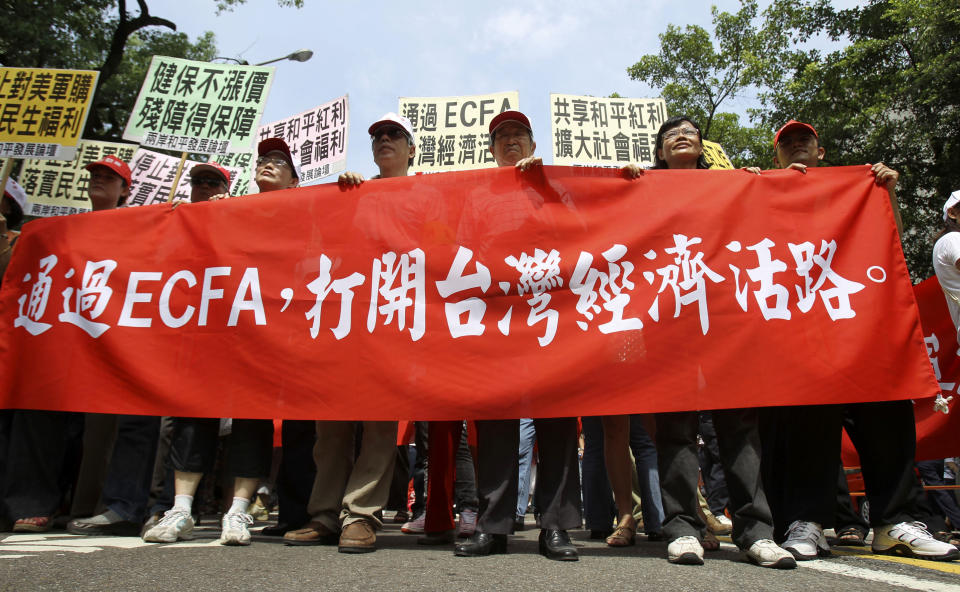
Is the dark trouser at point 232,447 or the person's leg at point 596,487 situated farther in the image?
the person's leg at point 596,487

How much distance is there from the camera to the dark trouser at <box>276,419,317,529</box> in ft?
11.1

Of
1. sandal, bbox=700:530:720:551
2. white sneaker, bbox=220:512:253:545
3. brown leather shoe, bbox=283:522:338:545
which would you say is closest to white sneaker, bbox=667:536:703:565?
sandal, bbox=700:530:720:551

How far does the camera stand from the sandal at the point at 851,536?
11.3ft

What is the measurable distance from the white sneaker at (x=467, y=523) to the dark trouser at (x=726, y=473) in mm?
1474

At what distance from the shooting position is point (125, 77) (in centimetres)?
1520

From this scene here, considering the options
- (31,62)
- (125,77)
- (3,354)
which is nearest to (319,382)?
(3,354)

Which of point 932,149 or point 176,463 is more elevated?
point 932,149

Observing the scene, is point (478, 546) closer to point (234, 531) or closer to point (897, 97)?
point (234, 531)

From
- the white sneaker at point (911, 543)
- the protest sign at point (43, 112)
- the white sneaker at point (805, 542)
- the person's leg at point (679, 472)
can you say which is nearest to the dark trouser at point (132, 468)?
the person's leg at point (679, 472)

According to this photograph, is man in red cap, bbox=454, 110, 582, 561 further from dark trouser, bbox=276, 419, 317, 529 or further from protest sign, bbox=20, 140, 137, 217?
protest sign, bbox=20, 140, 137, 217

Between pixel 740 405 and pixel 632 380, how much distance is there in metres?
0.44

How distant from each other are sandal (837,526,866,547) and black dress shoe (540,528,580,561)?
168cm

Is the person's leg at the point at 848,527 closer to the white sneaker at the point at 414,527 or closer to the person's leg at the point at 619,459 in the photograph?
the person's leg at the point at 619,459

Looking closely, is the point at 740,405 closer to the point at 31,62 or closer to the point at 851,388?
the point at 851,388
